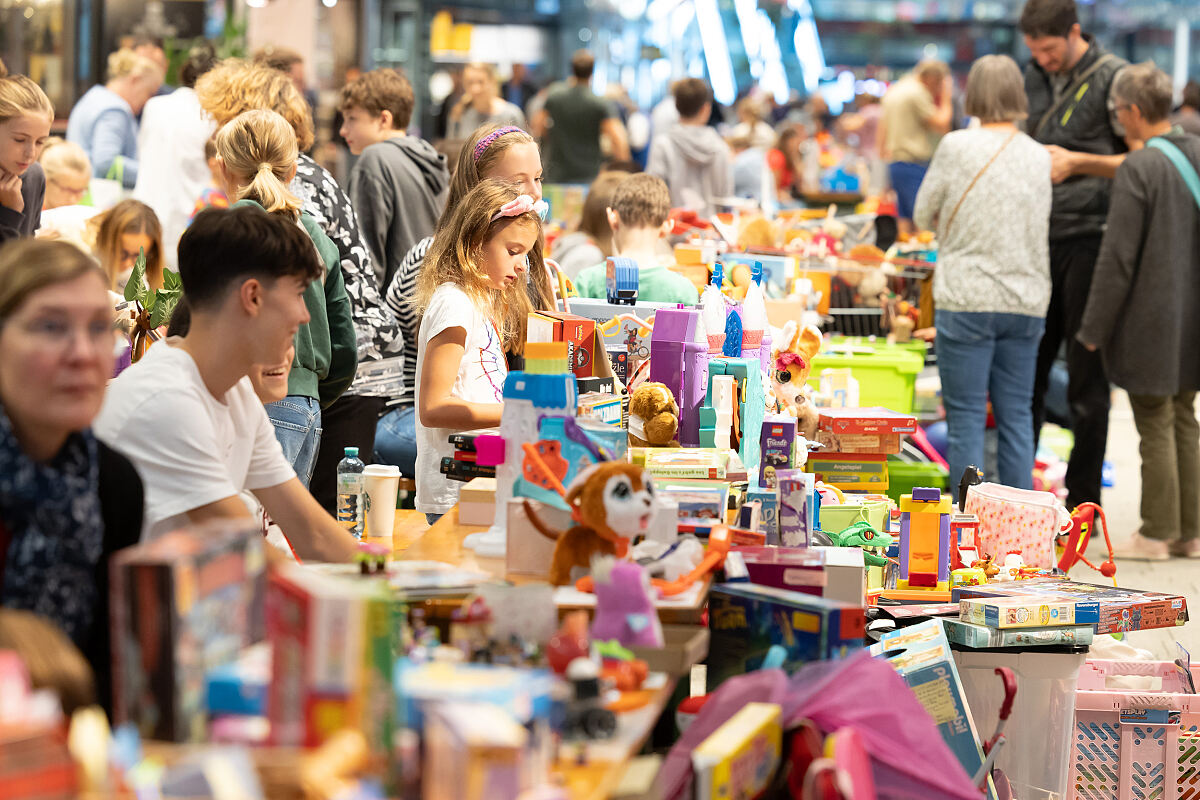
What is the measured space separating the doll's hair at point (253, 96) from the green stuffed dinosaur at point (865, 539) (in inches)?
87.6

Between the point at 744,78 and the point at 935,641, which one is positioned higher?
the point at 744,78

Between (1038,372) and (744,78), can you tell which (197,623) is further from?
(744,78)

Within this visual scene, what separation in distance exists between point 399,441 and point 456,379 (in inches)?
39.6

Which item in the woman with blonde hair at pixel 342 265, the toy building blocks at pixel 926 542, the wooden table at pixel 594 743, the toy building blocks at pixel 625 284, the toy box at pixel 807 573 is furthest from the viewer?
the woman with blonde hair at pixel 342 265

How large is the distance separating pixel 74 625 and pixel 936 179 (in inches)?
187

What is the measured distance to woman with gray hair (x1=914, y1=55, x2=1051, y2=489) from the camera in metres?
5.75

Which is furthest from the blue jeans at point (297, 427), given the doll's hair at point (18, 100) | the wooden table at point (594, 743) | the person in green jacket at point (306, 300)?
the wooden table at point (594, 743)

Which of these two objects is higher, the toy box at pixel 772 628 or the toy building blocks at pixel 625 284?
the toy building blocks at pixel 625 284

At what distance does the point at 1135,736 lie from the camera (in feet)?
10.9

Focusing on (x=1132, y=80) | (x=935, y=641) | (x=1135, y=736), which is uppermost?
(x=1132, y=80)

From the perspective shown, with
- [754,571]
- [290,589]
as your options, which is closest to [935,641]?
[754,571]

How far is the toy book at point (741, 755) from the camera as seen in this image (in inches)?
72.6

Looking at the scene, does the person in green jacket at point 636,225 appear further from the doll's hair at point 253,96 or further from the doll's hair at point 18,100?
the doll's hair at point 18,100

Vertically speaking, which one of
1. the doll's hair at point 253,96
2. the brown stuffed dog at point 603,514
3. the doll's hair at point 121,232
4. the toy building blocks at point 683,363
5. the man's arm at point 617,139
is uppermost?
the man's arm at point 617,139
